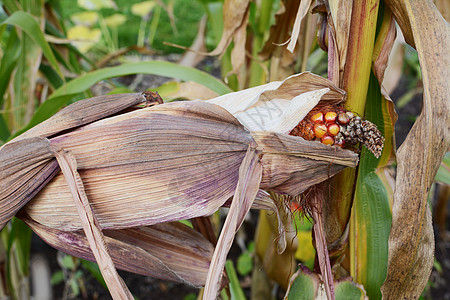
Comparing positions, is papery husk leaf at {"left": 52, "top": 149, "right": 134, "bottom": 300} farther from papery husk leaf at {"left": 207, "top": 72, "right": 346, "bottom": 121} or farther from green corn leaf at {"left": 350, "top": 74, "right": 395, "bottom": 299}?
green corn leaf at {"left": 350, "top": 74, "right": 395, "bottom": 299}

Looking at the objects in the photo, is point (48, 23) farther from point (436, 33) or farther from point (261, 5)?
point (436, 33)

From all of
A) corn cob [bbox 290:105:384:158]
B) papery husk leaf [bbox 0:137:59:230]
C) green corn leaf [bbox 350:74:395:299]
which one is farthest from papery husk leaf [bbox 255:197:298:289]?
papery husk leaf [bbox 0:137:59:230]

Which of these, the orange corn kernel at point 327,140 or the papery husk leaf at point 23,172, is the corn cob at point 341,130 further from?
the papery husk leaf at point 23,172

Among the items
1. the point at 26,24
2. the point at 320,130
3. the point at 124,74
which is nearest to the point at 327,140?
the point at 320,130

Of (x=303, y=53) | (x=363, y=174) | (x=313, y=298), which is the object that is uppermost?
(x=303, y=53)

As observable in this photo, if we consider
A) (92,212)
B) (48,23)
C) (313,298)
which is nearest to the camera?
(92,212)

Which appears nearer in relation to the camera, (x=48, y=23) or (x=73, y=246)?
(x=73, y=246)

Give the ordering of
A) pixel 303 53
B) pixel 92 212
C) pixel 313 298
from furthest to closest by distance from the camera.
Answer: pixel 303 53, pixel 313 298, pixel 92 212

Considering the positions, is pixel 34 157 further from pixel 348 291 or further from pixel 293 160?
Answer: pixel 348 291

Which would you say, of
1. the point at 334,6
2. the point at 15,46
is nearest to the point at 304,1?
the point at 334,6
